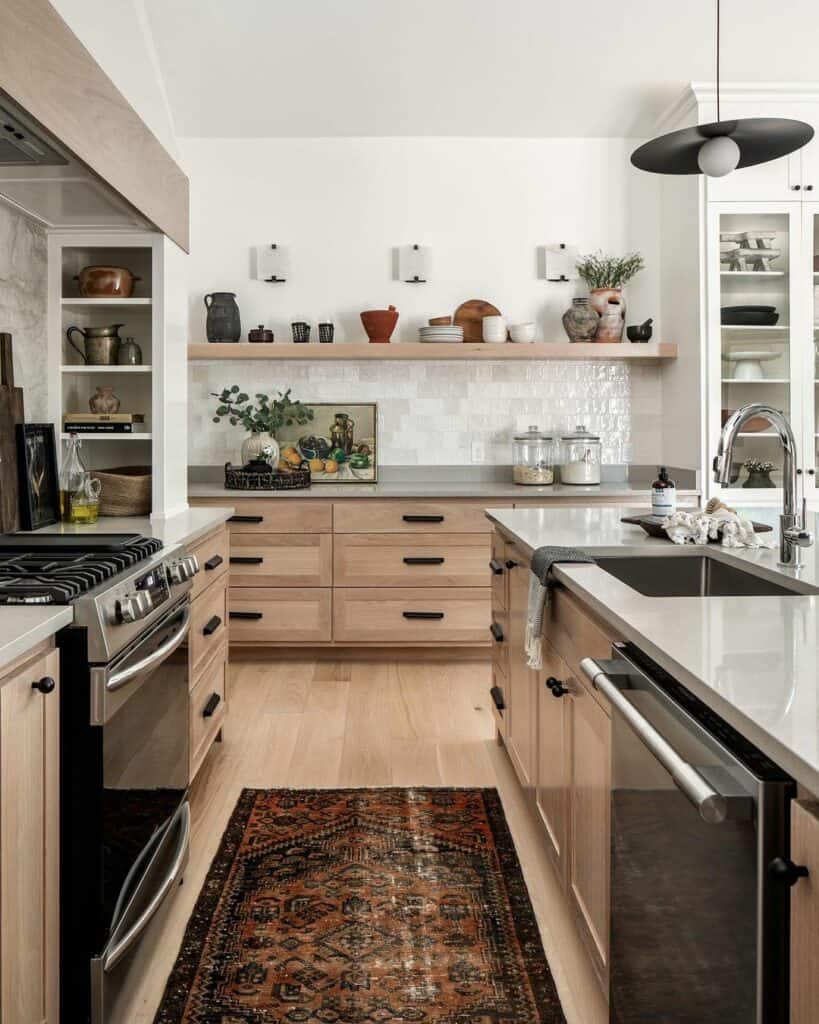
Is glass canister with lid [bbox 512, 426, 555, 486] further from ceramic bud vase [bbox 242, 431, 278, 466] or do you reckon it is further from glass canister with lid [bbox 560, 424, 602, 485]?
ceramic bud vase [bbox 242, 431, 278, 466]

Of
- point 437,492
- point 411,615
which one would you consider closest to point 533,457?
point 437,492

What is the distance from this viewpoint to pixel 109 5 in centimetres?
271

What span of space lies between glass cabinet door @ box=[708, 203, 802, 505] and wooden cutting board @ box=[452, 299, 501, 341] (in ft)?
3.87

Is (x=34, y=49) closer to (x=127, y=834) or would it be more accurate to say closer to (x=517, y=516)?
(x=127, y=834)

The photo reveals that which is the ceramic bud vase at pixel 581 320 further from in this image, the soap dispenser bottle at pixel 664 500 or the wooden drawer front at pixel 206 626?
the wooden drawer front at pixel 206 626

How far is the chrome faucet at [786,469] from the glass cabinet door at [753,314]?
8.26ft

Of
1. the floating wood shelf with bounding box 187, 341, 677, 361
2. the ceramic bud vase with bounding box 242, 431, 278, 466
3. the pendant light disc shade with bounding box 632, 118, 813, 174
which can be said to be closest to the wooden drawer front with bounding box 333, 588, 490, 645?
the ceramic bud vase with bounding box 242, 431, 278, 466

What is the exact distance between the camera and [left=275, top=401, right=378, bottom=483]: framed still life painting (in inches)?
194

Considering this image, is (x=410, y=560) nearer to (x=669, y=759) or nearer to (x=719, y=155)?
(x=719, y=155)

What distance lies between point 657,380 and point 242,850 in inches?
143

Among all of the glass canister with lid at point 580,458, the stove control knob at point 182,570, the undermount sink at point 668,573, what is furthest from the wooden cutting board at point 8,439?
the glass canister with lid at point 580,458

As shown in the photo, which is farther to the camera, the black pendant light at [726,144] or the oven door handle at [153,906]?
the black pendant light at [726,144]

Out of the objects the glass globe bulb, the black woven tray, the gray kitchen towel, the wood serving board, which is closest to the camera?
the gray kitchen towel

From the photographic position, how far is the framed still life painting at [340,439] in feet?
16.2
